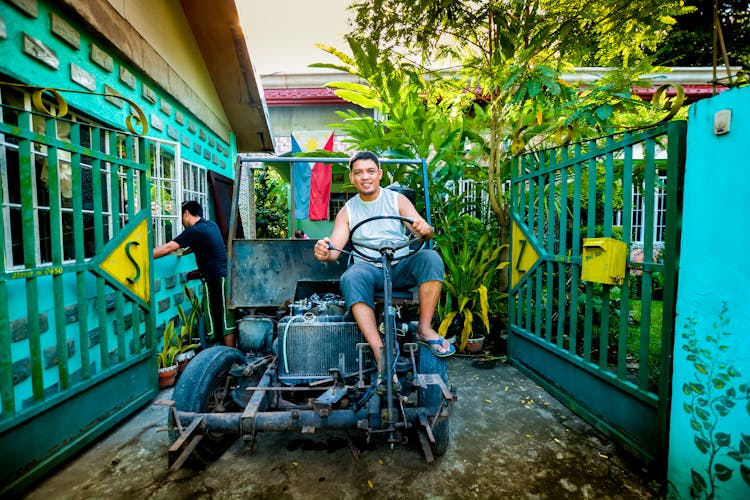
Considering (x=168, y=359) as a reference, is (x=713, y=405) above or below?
above

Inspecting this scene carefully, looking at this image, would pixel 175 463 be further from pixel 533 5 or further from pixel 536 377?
pixel 533 5

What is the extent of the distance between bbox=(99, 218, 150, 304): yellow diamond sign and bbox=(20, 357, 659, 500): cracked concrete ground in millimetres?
1020

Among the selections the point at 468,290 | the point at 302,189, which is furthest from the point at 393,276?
the point at 302,189

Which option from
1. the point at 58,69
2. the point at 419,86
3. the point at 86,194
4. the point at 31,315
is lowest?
the point at 31,315

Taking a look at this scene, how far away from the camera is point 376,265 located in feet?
9.43

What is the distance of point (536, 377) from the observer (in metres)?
3.59

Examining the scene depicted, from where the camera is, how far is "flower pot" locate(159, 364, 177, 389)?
3.52m

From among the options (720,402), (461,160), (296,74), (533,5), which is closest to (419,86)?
(461,160)

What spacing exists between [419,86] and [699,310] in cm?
367

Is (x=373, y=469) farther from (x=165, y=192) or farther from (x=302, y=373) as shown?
(x=165, y=192)

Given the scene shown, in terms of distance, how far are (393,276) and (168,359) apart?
2.50 m

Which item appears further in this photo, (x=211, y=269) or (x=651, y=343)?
(x=651, y=343)

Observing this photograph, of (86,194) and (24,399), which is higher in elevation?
(86,194)

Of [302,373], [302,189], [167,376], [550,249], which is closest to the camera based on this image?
[302,373]
